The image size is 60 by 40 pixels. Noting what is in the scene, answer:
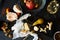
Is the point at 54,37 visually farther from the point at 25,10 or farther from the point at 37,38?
the point at 25,10

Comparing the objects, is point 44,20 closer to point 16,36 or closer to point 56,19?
point 56,19

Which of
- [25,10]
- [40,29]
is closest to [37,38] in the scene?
[40,29]

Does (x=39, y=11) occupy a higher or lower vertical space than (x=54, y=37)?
higher

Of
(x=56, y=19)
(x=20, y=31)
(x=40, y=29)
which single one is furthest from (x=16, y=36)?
(x=56, y=19)

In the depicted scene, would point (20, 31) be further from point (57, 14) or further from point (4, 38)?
point (57, 14)

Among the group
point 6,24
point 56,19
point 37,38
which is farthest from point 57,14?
point 6,24

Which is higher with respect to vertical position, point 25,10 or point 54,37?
point 25,10

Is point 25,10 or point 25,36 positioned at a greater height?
point 25,10
